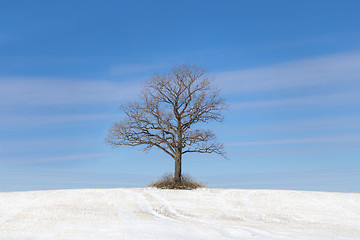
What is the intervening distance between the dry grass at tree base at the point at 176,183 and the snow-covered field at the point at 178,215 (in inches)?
83.8

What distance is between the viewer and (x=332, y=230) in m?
14.3

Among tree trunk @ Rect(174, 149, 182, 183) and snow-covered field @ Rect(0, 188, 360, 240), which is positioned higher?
tree trunk @ Rect(174, 149, 182, 183)

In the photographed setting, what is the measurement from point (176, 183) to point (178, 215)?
29.5ft

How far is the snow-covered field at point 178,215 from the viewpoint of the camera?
12.8 m

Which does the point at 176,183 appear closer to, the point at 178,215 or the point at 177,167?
the point at 177,167

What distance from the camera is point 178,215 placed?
1711 cm

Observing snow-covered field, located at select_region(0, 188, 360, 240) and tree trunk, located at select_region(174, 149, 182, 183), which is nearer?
snow-covered field, located at select_region(0, 188, 360, 240)

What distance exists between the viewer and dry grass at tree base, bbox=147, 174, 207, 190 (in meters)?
25.9

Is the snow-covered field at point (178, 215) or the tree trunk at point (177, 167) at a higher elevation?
the tree trunk at point (177, 167)

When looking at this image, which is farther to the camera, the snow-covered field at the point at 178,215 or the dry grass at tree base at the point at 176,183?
the dry grass at tree base at the point at 176,183

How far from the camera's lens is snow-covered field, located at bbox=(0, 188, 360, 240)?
12.8 meters

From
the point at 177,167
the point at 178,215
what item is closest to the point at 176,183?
the point at 177,167

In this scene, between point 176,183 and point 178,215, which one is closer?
point 178,215

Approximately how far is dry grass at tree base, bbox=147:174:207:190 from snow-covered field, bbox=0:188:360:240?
2129mm
